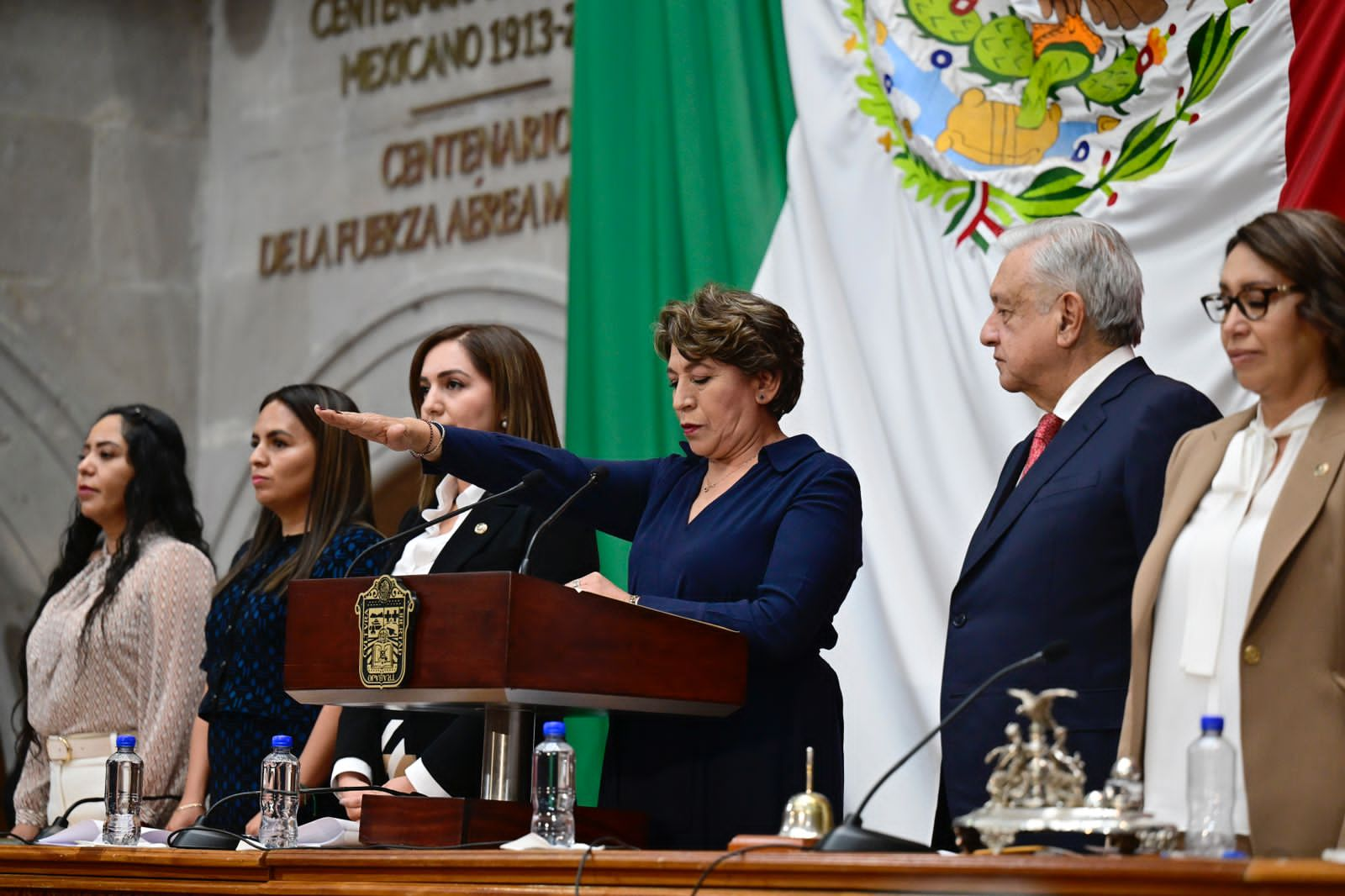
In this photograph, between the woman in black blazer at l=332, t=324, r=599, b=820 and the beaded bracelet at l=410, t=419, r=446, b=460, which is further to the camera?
the woman in black blazer at l=332, t=324, r=599, b=820

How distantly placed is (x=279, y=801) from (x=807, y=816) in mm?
913

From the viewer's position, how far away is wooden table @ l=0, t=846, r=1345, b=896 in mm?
1822

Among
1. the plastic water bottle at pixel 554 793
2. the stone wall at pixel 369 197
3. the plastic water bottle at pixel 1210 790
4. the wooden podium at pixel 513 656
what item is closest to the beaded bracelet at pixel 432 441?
the wooden podium at pixel 513 656

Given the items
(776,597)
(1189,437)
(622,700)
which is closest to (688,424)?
(776,597)

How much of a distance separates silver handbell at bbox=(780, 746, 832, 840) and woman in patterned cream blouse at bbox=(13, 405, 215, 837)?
233cm

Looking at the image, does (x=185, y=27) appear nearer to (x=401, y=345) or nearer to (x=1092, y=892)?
(x=401, y=345)

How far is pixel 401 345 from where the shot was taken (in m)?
6.76

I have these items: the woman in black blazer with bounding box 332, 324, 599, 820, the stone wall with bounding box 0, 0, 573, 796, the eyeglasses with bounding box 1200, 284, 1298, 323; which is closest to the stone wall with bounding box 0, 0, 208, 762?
the stone wall with bounding box 0, 0, 573, 796

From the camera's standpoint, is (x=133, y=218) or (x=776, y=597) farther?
(x=133, y=218)

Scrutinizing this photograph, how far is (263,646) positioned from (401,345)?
2.96 m

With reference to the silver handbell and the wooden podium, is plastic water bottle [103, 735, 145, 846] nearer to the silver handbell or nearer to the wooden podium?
the wooden podium

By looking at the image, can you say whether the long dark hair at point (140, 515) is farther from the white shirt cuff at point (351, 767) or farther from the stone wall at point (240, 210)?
the stone wall at point (240, 210)

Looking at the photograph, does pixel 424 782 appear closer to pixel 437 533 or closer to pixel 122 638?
pixel 437 533

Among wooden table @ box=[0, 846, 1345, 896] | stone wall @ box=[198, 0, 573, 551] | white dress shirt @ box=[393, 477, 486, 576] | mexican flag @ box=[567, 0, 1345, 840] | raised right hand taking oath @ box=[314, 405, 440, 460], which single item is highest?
stone wall @ box=[198, 0, 573, 551]
